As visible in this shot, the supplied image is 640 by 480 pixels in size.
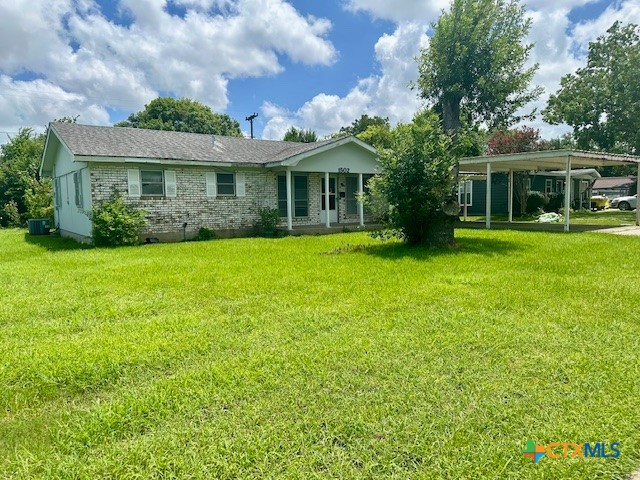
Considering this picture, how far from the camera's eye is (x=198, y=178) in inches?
582

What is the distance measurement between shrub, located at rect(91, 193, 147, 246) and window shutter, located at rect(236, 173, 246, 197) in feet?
12.7

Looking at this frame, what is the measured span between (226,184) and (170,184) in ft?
6.89

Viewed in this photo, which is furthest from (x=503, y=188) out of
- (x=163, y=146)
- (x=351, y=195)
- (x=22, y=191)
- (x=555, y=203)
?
(x=22, y=191)

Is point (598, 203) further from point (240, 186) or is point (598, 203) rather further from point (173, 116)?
point (173, 116)

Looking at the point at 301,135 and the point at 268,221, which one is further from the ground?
the point at 301,135

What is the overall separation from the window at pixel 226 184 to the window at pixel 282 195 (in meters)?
2.08

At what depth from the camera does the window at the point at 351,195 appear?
18875 millimetres

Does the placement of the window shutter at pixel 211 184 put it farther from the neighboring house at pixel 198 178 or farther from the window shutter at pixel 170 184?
the window shutter at pixel 170 184

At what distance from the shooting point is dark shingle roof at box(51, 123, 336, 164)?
13367 mm

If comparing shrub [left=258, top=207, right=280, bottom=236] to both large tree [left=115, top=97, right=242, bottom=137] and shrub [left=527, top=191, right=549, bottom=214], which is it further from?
large tree [left=115, top=97, right=242, bottom=137]

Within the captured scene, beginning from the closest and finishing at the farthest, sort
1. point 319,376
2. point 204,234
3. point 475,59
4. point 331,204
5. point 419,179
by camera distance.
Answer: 1. point 319,376
2. point 419,179
3. point 475,59
4. point 204,234
5. point 331,204

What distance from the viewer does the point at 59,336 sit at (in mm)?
4426

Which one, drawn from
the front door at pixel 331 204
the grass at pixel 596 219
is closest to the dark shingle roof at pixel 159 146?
Result: the front door at pixel 331 204

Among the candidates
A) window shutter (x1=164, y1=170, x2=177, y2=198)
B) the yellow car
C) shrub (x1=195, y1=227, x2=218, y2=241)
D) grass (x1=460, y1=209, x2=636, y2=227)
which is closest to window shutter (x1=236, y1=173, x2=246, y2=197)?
shrub (x1=195, y1=227, x2=218, y2=241)
